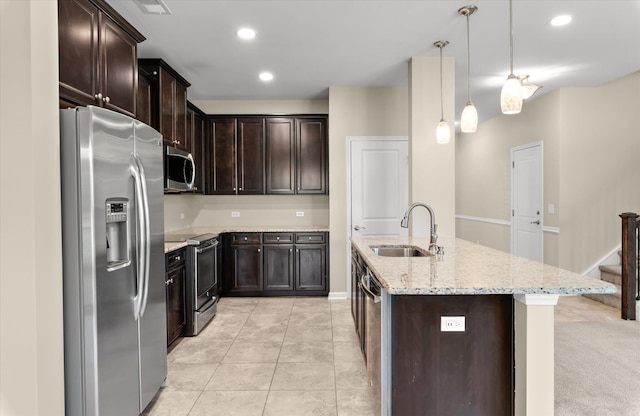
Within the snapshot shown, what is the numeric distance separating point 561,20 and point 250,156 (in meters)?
3.81

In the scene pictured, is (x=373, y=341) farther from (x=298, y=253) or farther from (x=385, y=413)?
(x=298, y=253)

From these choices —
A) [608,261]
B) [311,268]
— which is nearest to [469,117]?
[311,268]

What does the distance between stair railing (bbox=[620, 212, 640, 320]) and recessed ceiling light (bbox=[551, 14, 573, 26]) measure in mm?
2163

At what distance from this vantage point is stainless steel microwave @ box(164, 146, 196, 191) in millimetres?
3609

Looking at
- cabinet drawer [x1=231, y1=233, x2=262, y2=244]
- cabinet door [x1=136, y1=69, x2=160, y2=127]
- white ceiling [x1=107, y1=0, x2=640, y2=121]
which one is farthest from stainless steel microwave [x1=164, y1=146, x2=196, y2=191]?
cabinet drawer [x1=231, y1=233, x2=262, y2=244]

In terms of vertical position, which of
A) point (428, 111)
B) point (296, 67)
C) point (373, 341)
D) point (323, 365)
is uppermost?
point (296, 67)

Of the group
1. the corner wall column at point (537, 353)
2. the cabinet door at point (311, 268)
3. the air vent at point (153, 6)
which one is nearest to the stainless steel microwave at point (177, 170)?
the air vent at point (153, 6)

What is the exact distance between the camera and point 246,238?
4.91 m

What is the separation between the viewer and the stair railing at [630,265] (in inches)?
150

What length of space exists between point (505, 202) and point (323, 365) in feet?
15.8

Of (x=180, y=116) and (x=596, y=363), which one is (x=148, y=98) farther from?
(x=596, y=363)

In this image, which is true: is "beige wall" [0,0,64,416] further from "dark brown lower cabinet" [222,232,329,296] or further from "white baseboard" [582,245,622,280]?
"white baseboard" [582,245,622,280]

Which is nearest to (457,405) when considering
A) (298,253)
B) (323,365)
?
(323,365)

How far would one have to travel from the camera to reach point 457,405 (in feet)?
5.76
